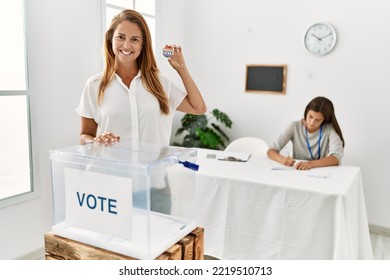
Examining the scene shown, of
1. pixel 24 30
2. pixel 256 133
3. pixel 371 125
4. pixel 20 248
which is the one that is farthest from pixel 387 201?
pixel 24 30

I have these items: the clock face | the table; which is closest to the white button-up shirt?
the table

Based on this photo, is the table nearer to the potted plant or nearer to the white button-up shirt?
the white button-up shirt

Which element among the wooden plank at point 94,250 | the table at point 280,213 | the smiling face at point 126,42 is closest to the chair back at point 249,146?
the table at point 280,213

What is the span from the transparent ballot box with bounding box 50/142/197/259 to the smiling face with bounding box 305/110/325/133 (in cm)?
209

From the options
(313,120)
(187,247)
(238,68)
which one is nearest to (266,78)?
(238,68)

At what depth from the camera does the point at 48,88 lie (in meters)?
2.75

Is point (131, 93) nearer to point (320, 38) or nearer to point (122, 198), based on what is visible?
point (122, 198)

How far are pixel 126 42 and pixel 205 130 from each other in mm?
2949

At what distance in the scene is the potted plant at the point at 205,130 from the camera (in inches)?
160

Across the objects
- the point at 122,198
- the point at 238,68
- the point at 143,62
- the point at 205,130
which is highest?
the point at 238,68

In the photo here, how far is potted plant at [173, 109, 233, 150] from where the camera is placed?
407 cm

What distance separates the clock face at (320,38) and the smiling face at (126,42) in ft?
9.05
